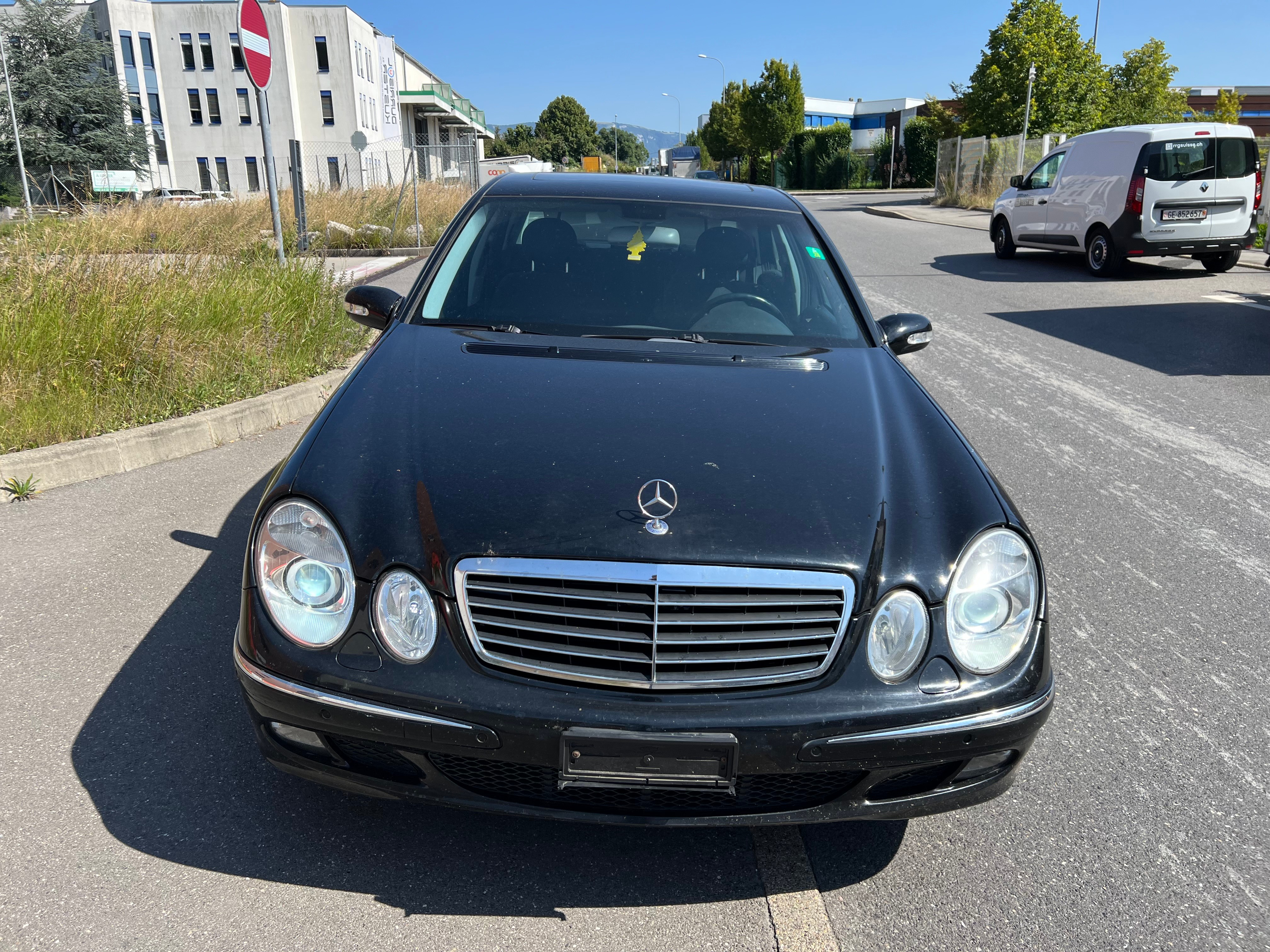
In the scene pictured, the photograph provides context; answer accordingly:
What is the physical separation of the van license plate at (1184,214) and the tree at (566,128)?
10247 cm

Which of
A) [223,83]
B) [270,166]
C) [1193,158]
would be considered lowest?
[270,166]

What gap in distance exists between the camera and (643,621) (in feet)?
6.75

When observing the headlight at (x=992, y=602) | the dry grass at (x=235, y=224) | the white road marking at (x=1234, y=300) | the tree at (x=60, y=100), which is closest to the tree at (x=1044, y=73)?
the dry grass at (x=235, y=224)

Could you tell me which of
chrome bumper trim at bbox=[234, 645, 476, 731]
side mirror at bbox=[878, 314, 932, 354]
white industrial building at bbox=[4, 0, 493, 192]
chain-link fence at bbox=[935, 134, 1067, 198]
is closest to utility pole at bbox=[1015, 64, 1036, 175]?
chain-link fence at bbox=[935, 134, 1067, 198]

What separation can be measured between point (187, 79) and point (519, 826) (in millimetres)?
63937

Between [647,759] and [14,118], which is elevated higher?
[14,118]

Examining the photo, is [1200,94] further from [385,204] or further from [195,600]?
[195,600]

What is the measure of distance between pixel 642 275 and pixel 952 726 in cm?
206

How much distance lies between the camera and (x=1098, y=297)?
475 inches

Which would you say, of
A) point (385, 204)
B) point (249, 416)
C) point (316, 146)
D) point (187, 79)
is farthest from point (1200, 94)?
point (249, 416)

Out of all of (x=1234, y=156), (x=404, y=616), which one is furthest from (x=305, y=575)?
(x=1234, y=156)

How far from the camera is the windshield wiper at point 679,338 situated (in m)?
3.28

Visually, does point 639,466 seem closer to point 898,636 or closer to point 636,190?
point 898,636

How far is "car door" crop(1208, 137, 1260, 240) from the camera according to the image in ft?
43.4
